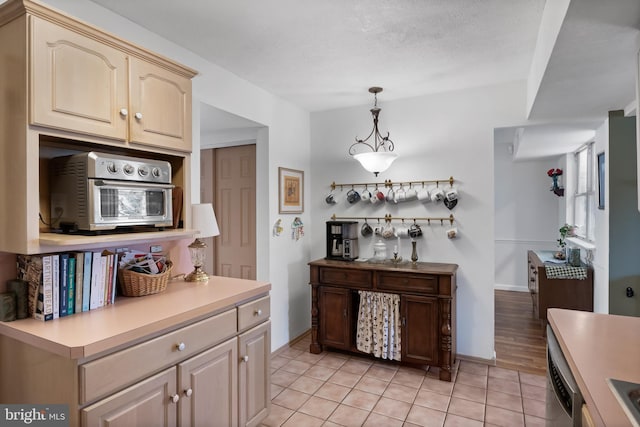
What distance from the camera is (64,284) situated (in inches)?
58.9

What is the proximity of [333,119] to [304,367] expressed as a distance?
2433mm

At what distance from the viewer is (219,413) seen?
172cm

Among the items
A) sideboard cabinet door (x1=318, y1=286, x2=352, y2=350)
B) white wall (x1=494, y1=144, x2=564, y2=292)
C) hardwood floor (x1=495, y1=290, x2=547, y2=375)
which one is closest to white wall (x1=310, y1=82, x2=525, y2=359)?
hardwood floor (x1=495, y1=290, x2=547, y2=375)

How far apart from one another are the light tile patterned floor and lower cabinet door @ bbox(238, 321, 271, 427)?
0.30m

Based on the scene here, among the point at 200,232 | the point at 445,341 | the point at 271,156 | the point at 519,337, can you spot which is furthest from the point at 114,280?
the point at 519,337

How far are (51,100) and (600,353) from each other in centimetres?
227

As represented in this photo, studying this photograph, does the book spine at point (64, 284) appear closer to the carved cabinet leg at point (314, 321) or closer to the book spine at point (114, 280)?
the book spine at point (114, 280)

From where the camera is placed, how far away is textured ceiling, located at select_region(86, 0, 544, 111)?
6.08 feet

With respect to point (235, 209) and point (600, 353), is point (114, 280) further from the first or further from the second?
point (600, 353)

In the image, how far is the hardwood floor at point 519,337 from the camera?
9.93 ft

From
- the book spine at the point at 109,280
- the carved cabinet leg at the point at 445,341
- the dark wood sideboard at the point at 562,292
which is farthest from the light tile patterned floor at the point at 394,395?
the book spine at the point at 109,280

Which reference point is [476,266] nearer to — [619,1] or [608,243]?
[608,243]

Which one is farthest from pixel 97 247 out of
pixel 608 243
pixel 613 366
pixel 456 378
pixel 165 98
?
pixel 608 243

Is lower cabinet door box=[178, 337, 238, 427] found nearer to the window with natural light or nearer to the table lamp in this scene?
the table lamp
